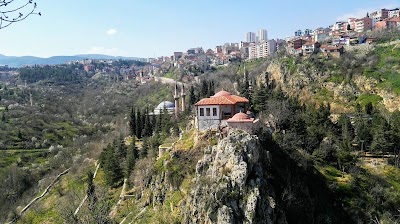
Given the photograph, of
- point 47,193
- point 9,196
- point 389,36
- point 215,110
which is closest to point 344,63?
point 389,36

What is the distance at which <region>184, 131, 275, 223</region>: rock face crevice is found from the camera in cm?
2606

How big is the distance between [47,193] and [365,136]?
48.0m

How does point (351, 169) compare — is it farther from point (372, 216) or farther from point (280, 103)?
point (280, 103)

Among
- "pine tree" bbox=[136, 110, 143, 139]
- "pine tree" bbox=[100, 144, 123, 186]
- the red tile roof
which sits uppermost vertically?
the red tile roof

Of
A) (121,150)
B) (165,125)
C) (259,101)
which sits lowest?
(121,150)

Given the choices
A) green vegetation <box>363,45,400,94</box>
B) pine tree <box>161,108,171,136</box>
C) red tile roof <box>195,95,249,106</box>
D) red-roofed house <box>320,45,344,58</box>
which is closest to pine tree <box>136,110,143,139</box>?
pine tree <box>161,108,171,136</box>

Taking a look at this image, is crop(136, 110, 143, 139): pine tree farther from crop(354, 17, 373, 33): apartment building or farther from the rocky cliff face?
crop(354, 17, 373, 33): apartment building

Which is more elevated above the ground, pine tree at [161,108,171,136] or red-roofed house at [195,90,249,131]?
red-roofed house at [195,90,249,131]

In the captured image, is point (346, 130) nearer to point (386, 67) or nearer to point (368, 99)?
point (368, 99)

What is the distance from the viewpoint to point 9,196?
59125 mm

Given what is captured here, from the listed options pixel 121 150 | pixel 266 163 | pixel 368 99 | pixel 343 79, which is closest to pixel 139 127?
pixel 121 150

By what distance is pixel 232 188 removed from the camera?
87.9 feet

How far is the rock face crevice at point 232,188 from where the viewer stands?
2606 cm

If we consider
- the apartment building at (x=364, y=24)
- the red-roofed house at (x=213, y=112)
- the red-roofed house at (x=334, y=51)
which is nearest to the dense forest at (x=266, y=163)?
the red-roofed house at (x=213, y=112)
